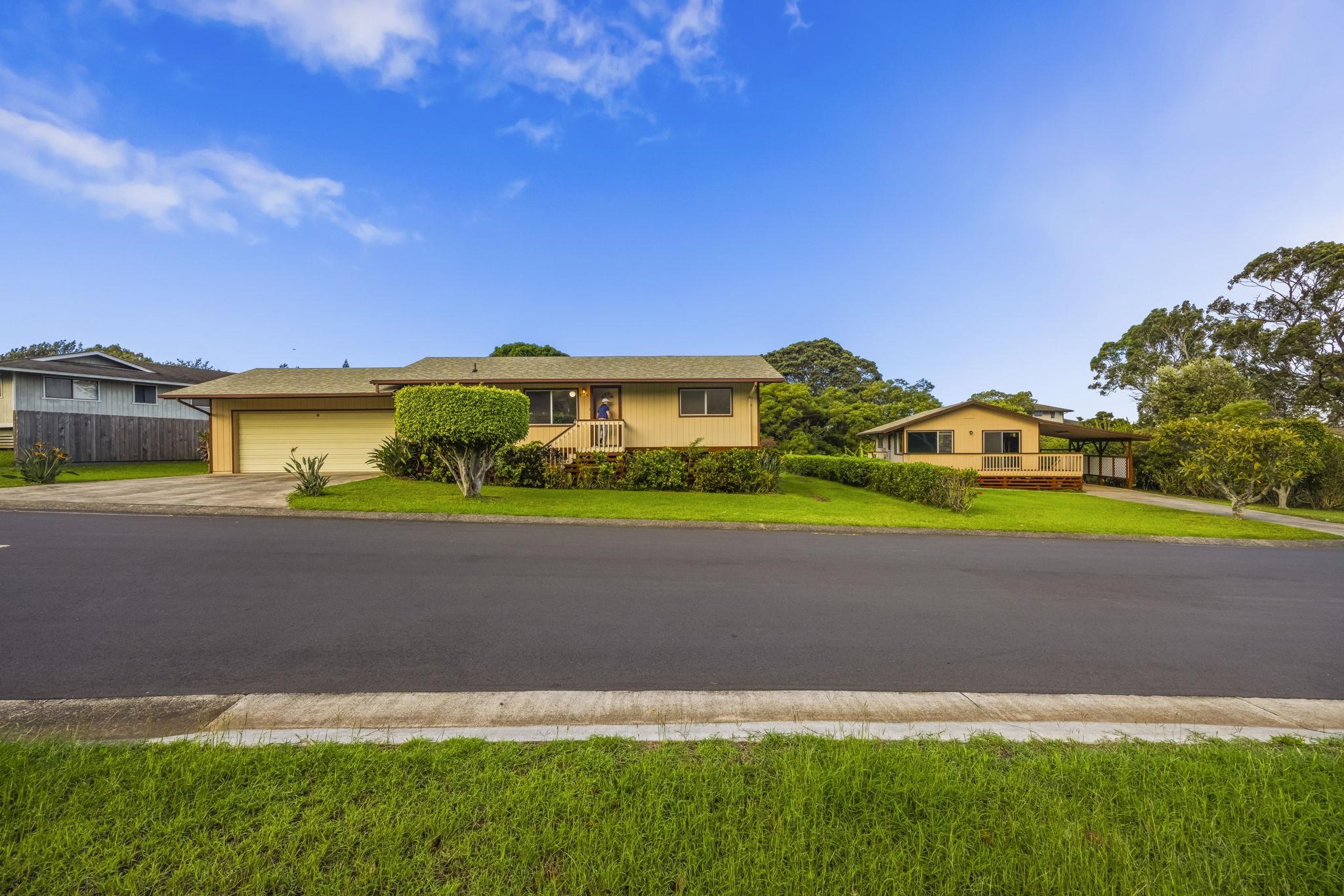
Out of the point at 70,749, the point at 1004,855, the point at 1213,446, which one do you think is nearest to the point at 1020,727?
the point at 1004,855

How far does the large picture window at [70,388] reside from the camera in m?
23.9

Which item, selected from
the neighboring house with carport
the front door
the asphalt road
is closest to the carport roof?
the front door

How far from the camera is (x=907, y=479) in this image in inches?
668

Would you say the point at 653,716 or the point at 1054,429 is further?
the point at 1054,429

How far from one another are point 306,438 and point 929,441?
26.9 meters

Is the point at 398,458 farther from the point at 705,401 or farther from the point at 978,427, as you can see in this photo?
the point at 978,427

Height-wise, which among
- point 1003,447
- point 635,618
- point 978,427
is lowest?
point 635,618

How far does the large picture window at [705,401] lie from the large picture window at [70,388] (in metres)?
27.8

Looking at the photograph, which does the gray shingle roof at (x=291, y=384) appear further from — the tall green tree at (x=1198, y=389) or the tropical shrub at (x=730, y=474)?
the tall green tree at (x=1198, y=389)

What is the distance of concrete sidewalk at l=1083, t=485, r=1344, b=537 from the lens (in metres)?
13.5

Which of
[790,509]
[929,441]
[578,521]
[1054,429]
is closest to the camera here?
[578,521]

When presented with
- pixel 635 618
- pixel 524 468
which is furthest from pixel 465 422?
pixel 635 618

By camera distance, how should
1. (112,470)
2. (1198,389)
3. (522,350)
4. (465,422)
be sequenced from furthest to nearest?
1. (522,350)
2. (1198,389)
3. (112,470)
4. (465,422)

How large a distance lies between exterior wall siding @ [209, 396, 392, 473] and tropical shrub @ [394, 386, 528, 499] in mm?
8305
